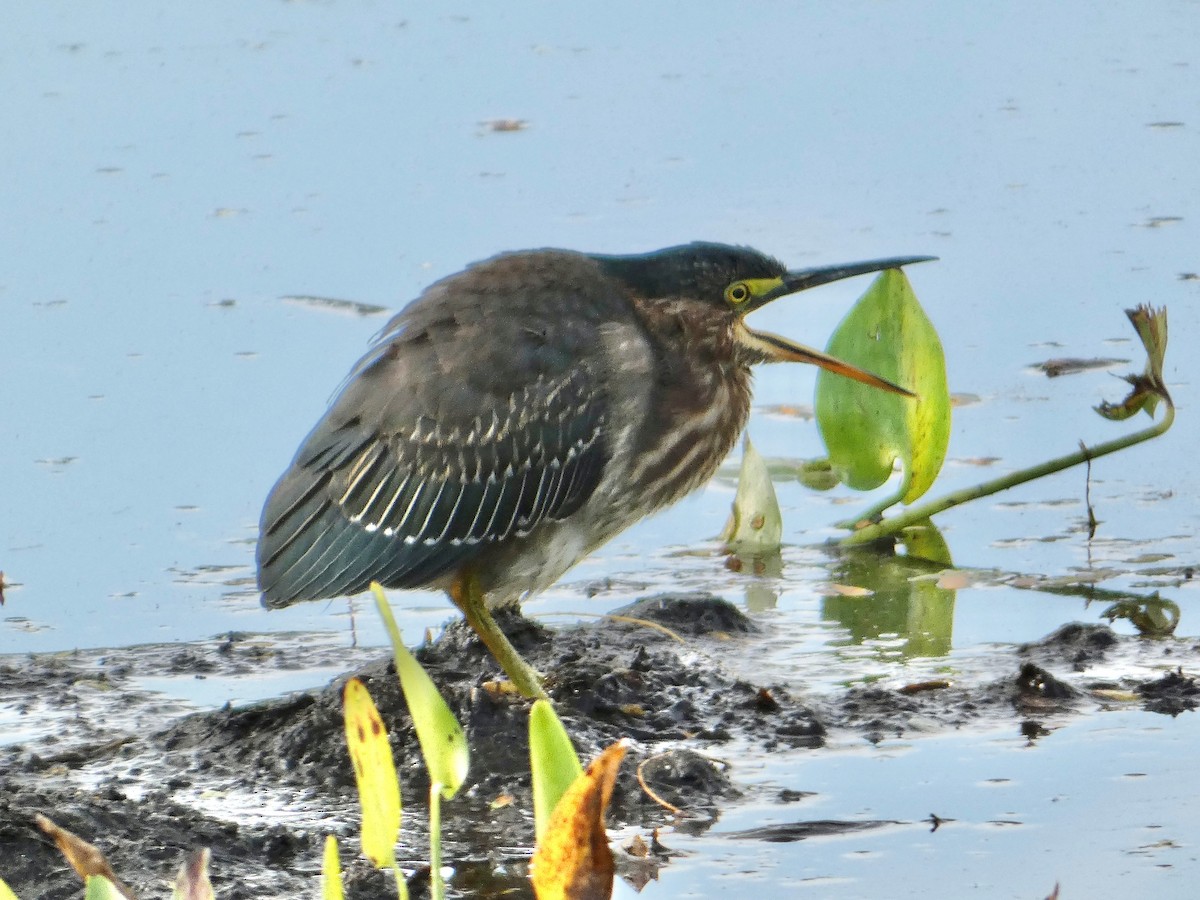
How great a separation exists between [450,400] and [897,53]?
5609 mm

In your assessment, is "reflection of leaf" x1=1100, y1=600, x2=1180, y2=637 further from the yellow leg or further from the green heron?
the yellow leg

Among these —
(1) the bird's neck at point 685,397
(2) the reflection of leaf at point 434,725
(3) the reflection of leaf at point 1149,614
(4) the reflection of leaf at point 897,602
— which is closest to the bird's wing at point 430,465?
(1) the bird's neck at point 685,397

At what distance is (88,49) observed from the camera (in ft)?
34.3

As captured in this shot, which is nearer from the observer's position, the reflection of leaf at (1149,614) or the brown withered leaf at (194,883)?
the brown withered leaf at (194,883)

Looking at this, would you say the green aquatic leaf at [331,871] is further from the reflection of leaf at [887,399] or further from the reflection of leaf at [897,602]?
the reflection of leaf at [887,399]

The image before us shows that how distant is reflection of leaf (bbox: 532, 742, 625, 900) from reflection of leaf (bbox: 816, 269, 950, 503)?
285 centimetres

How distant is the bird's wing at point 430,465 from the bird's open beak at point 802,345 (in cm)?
59

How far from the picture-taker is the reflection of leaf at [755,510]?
235 inches

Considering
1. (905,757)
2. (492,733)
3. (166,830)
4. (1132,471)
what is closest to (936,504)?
(1132,471)

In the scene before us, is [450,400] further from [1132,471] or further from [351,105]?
[351,105]

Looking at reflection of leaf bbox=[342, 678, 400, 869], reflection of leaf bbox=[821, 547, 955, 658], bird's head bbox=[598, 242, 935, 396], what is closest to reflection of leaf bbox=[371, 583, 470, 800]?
reflection of leaf bbox=[342, 678, 400, 869]

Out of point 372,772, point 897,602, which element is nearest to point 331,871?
point 372,772

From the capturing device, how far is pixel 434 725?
3027 mm

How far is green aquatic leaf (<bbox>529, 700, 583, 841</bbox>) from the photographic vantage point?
3008 mm
